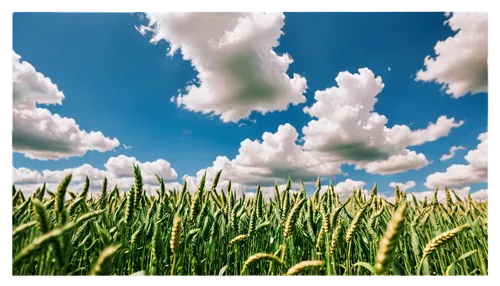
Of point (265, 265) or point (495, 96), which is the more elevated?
point (495, 96)

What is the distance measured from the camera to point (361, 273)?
1655 mm

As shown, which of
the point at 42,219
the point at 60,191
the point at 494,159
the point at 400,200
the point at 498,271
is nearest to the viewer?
the point at 42,219

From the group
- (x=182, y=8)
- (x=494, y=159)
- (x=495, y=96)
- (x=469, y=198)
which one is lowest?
(x=469, y=198)

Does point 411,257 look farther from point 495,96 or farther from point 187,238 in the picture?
point 187,238

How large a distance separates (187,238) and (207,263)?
197 mm

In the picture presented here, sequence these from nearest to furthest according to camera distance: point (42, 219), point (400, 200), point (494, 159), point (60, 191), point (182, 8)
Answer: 1. point (42, 219)
2. point (60, 191)
3. point (494, 159)
4. point (182, 8)
5. point (400, 200)

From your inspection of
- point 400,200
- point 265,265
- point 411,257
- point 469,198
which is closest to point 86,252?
point 265,265

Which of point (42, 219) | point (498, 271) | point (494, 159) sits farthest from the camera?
point (494, 159)

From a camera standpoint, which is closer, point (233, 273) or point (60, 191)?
point (60, 191)

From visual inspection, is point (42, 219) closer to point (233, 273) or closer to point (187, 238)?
point (187, 238)

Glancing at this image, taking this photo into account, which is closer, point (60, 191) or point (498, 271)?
point (60, 191)

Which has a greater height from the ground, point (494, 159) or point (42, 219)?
point (494, 159)

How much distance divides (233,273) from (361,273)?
68 centimetres

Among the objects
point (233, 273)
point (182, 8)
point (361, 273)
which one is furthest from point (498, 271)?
point (182, 8)
